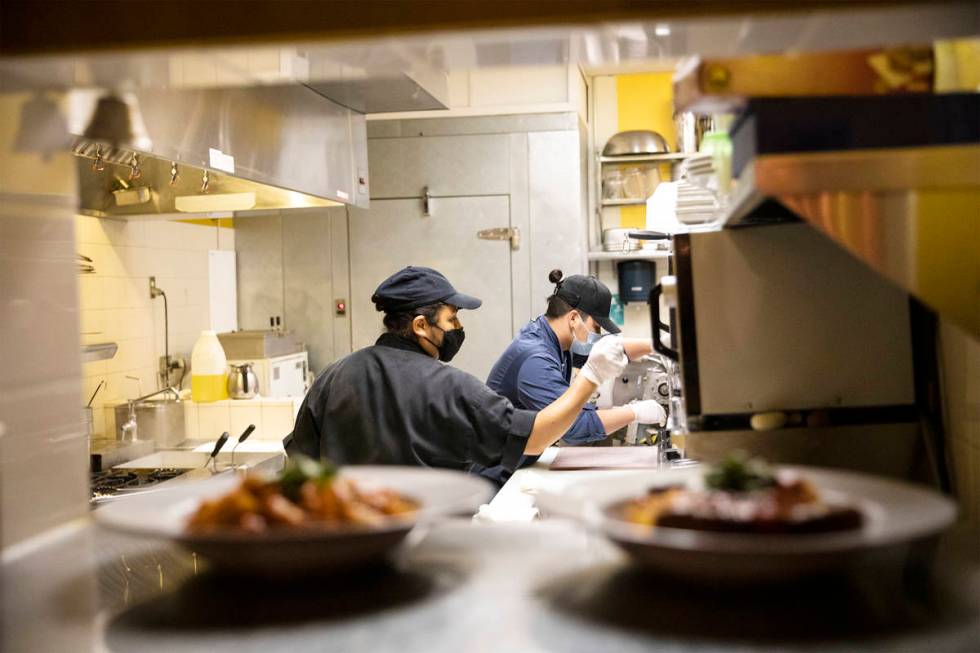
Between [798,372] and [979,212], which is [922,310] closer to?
[798,372]

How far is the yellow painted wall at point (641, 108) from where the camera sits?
646 cm

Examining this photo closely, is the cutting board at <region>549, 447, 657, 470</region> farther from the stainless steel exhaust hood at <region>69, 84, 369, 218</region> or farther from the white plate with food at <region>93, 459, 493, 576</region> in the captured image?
the white plate with food at <region>93, 459, 493, 576</region>

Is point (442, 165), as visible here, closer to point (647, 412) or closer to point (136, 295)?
point (136, 295)

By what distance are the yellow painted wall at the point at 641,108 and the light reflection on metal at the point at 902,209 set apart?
5.33m

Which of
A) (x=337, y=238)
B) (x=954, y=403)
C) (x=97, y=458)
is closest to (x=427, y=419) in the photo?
(x=97, y=458)

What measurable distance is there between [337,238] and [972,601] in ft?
16.9

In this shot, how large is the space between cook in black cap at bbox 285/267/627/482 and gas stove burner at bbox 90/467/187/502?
63cm

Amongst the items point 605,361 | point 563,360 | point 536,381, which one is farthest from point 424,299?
point 563,360

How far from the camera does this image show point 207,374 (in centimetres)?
456

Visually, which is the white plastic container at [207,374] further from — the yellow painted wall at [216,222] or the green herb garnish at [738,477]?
the green herb garnish at [738,477]

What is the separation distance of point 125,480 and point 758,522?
9.96 feet

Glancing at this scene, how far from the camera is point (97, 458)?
3783mm

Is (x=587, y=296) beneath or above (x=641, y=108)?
beneath

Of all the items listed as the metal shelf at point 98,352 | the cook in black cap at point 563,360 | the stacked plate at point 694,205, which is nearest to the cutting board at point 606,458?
the cook in black cap at point 563,360
